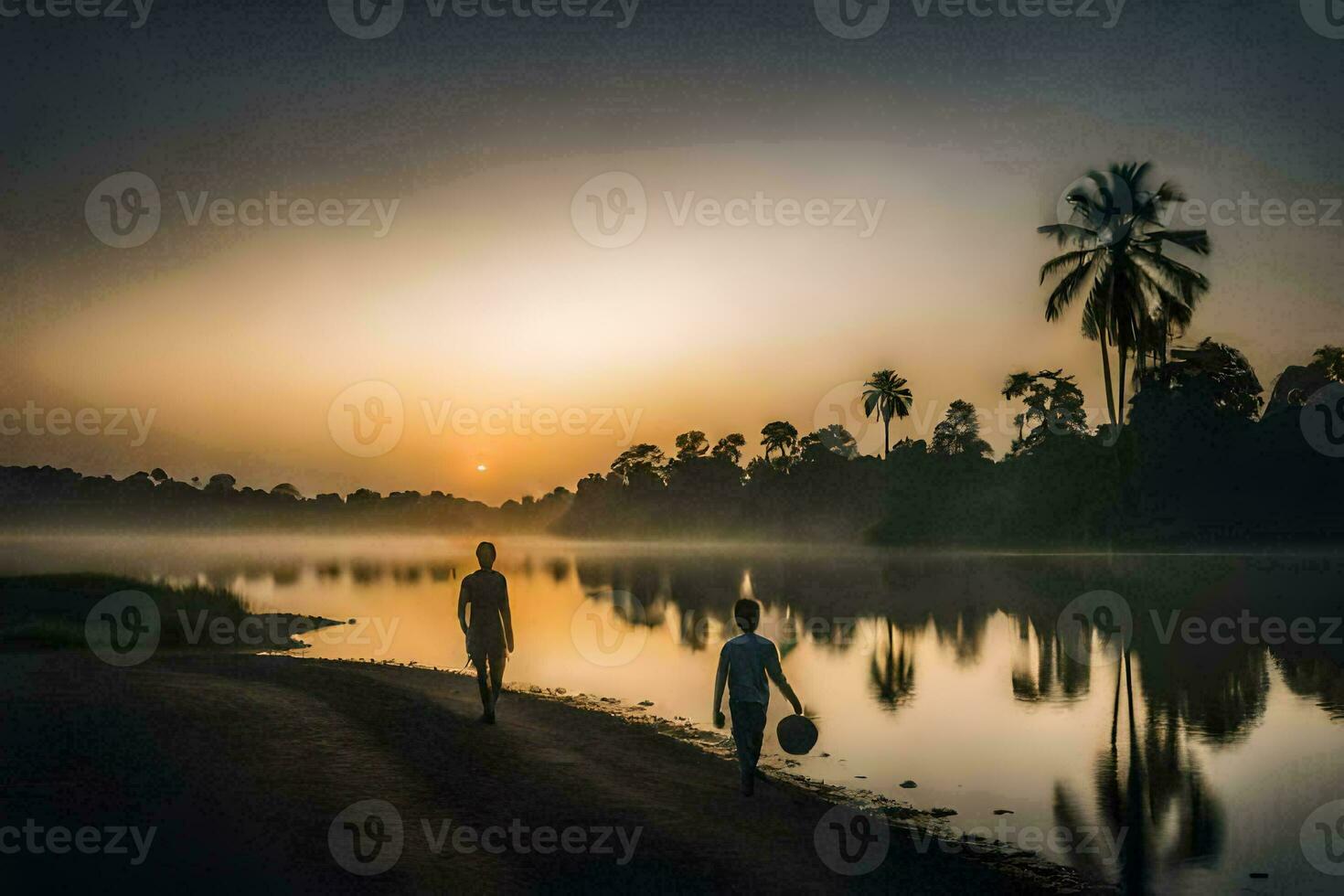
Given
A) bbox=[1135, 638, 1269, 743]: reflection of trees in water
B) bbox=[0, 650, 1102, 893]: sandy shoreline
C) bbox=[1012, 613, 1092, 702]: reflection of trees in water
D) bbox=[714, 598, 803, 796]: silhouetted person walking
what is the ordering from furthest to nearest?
bbox=[1012, 613, 1092, 702]: reflection of trees in water, bbox=[1135, 638, 1269, 743]: reflection of trees in water, bbox=[714, 598, 803, 796]: silhouetted person walking, bbox=[0, 650, 1102, 893]: sandy shoreline

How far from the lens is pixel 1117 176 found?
169ft

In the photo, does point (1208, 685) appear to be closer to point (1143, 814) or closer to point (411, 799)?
point (1143, 814)

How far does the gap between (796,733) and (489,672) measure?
5.57m

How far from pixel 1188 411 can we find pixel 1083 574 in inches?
698

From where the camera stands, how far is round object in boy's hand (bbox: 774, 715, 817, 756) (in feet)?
36.6

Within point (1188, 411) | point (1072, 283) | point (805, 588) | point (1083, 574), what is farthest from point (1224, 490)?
point (805, 588)

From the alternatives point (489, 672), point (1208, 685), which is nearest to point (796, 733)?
point (489, 672)

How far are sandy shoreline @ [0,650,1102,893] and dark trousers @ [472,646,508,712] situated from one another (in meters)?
0.46

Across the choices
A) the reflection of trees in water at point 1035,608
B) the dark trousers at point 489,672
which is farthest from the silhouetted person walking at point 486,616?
the reflection of trees in water at point 1035,608

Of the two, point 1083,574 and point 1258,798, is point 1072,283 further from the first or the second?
point 1258,798

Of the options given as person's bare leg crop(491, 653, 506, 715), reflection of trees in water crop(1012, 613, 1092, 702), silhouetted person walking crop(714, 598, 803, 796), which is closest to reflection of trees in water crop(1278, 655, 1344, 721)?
reflection of trees in water crop(1012, 613, 1092, 702)

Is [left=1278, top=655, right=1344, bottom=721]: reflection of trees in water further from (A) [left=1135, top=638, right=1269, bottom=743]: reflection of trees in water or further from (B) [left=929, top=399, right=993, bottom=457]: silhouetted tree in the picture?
(B) [left=929, top=399, right=993, bottom=457]: silhouetted tree

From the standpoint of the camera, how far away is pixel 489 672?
15039 millimetres

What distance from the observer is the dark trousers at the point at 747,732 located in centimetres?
1074
